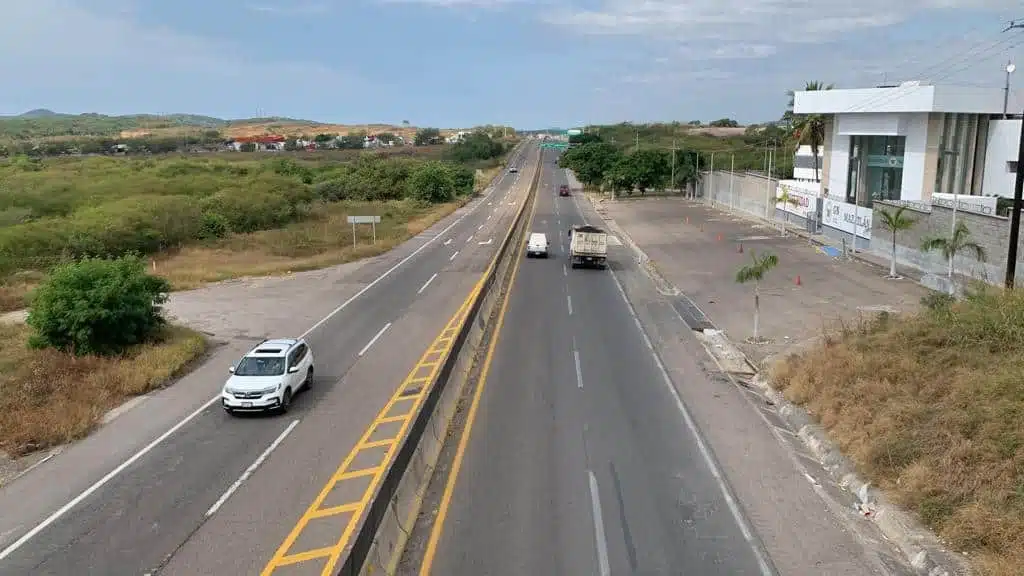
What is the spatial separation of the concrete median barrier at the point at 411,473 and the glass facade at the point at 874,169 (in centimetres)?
3786

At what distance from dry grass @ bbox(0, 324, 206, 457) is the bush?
1.93 feet

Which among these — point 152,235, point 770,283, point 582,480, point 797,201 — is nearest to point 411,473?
point 582,480

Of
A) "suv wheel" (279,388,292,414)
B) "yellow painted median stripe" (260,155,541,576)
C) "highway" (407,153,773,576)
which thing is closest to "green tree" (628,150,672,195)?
"highway" (407,153,773,576)

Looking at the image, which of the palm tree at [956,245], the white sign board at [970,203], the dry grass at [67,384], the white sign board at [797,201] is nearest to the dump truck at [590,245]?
the palm tree at [956,245]

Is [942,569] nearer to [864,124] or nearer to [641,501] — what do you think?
[641,501]

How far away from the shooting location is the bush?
2280 cm

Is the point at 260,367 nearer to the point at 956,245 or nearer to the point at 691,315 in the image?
the point at 691,315

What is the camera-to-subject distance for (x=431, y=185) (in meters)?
92.1

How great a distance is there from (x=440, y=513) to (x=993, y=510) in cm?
889

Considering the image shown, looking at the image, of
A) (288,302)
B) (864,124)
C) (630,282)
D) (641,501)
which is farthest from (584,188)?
(641,501)

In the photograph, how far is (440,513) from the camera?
12836 mm

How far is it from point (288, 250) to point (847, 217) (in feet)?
129

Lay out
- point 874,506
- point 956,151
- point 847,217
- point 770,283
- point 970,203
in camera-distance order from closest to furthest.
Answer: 1. point 874,506
2. point 770,283
3. point 970,203
4. point 956,151
5. point 847,217

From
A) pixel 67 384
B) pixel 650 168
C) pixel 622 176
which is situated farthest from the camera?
pixel 650 168
